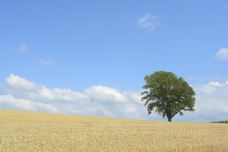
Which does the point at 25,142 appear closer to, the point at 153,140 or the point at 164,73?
the point at 153,140

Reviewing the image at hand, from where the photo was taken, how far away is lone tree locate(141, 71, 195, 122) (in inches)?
2842

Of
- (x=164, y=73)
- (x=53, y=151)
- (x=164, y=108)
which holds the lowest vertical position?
(x=53, y=151)

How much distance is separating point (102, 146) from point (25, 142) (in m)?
3.97

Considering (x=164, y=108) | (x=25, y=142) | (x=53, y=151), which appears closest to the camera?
(x=53, y=151)

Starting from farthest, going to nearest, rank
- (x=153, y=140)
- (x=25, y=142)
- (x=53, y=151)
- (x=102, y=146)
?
1. (x=153, y=140)
2. (x=25, y=142)
3. (x=102, y=146)
4. (x=53, y=151)

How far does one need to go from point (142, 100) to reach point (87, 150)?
183ft

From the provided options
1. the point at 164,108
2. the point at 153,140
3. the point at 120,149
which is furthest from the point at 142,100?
the point at 120,149

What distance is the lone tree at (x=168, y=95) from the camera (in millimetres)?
72188

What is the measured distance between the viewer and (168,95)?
2822 inches

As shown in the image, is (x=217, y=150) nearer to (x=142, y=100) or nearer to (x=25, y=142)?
(x=25, y=142)

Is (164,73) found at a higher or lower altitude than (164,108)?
higher

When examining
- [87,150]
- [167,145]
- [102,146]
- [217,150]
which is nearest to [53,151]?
[87,150]

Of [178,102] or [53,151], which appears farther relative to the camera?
[178,102]

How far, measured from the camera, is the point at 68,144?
815 inches
